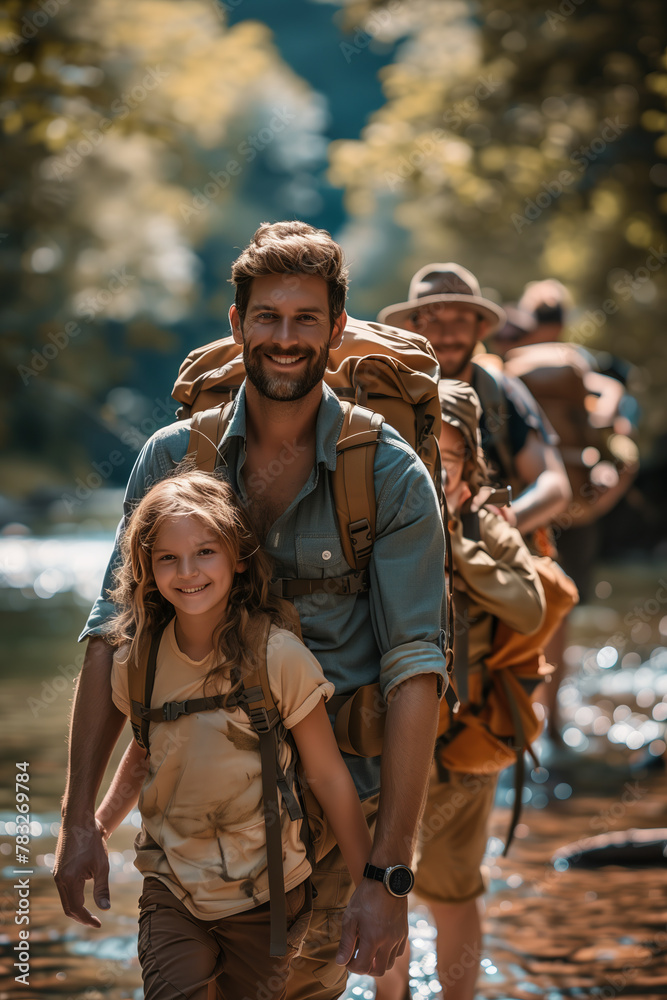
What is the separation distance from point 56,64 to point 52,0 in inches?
73.1

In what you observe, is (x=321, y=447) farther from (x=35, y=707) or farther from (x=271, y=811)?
(x=35, y=707)

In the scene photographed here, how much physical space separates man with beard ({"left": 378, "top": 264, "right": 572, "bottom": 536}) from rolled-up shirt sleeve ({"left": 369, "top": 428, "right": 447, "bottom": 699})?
1.45m

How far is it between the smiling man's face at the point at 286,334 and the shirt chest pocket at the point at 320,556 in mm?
333

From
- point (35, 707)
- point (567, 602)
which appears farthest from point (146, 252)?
point (567, 602)

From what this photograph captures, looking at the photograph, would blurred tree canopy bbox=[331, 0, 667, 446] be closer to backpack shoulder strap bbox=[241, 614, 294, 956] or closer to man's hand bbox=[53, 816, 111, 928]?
backpack shoulder strap bbox=[241, 614, 294, 956]

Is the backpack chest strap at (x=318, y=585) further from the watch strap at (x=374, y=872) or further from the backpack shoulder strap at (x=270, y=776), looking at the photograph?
the watch strap at (x=374, y=872)

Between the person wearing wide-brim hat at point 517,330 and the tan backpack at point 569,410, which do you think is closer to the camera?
the tan backpack at point 569,410

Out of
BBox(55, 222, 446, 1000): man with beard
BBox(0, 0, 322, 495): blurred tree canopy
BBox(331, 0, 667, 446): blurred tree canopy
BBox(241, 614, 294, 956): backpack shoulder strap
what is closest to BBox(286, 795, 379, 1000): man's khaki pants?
BBox(55, 222, 446, 1000): man with beard

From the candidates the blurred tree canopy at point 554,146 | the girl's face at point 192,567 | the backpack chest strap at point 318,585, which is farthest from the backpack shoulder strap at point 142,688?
the blurred tree canopy at point 554,146

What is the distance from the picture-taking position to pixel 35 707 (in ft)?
28.6

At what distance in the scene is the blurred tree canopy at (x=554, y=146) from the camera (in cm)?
1490

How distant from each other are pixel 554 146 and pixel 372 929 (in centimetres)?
1588

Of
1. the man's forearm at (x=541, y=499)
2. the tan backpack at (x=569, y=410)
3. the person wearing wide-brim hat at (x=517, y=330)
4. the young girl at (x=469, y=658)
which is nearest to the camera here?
the young girl at (x=469, y=658)

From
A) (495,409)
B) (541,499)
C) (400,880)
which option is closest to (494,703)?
(541,499)
